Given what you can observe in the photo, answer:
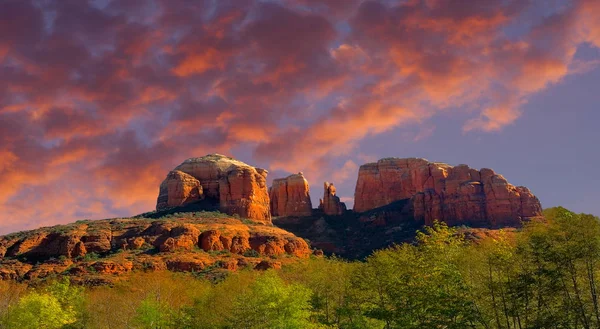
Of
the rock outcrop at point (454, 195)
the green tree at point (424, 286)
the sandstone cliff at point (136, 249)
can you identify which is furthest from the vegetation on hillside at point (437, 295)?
the rock outcrop at point (454, 195)

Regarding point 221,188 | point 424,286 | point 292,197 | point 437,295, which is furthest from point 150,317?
point 292,197

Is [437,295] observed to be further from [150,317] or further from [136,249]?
[136,249]

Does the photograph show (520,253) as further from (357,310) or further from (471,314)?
(357,310)

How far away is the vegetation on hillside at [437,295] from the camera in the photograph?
3559cm

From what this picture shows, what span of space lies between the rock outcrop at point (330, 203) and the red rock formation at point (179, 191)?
58.9 meters

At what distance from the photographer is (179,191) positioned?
14838 centimetres

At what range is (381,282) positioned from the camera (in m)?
45.1

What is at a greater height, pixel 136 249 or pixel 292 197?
pixel 292 197

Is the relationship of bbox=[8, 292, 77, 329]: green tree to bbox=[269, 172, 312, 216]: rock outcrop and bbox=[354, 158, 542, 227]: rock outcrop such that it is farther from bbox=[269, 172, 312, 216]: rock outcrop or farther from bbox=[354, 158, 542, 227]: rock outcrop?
bbox=[269, 172, 312, 216]: rock outcrop

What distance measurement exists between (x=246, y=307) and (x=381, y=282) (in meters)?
14.5

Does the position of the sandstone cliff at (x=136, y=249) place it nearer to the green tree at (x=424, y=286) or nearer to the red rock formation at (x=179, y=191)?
the red rock formation at (x=179, y=191)

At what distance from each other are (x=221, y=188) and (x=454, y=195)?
7853 cm

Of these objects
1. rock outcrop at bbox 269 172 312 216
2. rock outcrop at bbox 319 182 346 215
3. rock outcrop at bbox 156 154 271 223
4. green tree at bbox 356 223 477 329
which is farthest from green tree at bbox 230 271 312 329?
rock outcrop at bbox 319 182 346 215

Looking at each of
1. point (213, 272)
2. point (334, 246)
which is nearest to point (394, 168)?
point (334, 246)
